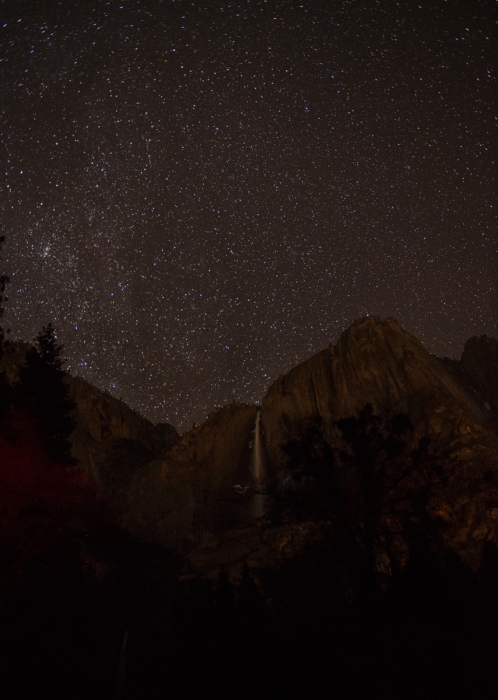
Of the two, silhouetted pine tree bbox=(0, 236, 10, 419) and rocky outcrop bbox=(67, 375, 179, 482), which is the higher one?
rocky outcrop bbox=(67, 375, 179, 482)

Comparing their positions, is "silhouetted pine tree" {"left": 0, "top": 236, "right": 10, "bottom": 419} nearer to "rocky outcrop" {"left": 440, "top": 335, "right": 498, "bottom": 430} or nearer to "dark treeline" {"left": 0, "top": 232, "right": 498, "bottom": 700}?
"dark treeline" {"left": 0, "top": 232, "right": 498, "bottom": 700}

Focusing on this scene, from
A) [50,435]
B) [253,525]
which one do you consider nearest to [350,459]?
[50,435]

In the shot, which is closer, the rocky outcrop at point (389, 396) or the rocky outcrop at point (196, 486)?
the rocky outcrop at point (389, 396)

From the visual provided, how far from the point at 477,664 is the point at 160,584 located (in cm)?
3366

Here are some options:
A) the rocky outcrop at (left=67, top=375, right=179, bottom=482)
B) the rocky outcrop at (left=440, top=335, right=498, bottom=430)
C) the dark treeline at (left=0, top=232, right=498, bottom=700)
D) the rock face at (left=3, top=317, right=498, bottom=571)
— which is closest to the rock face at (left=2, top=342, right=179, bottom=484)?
the rocky outcrop at (left=67, top=375, right=179, bottom=482)

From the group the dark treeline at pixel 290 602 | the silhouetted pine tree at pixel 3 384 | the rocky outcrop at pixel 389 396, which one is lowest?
the dark treeline at pixel 290 602

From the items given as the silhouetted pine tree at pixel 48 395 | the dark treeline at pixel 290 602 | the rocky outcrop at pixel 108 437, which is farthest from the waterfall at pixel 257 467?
the silhouetted pine tree at pixel 48 395

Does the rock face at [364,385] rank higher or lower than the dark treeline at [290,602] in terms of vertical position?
higher

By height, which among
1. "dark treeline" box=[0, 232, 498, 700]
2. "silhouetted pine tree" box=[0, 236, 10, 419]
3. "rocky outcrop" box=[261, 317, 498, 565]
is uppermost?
"rocky outcrop" box=[261, 317, 498, 565]

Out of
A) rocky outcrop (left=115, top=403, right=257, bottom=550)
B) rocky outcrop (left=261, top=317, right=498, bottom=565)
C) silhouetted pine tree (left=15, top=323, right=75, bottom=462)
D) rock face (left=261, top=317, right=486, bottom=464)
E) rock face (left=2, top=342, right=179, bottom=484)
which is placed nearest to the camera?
silhouetted pine tree (left=15, top=323, right=75, bottom=462)

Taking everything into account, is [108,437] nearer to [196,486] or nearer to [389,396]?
[196,486]

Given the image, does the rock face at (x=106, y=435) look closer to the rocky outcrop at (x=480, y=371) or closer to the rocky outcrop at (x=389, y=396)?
the rocky outcrop at (x=389, y=396)

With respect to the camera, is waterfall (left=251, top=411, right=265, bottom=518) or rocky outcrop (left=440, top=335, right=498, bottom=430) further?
rocky outcrop (left=440, top=335, right=498, bottom=430)

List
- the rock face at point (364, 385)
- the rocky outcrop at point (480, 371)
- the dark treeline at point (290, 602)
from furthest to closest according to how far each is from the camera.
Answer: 1. the rocky outcrop at point (480, 371)
2. the rock face at point (364, 385)
3. the dark treeline at point (290, 602)
